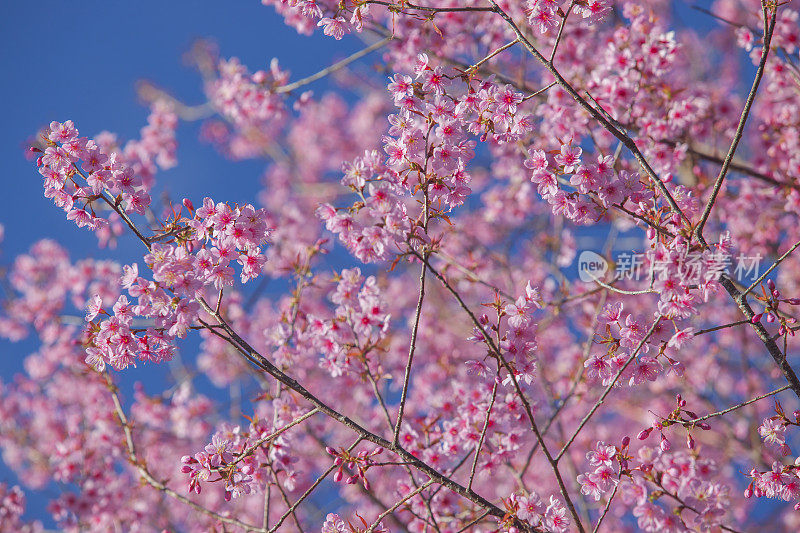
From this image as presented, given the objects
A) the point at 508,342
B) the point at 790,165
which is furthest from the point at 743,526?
the point at 508,342

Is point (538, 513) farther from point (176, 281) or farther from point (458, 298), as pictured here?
point (176, 281)

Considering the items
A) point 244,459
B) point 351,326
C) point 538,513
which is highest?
point 351,326

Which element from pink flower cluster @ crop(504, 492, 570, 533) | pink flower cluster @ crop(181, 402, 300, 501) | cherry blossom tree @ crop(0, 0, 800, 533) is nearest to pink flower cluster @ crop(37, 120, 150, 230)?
cherry blossom tree @ crop(0, 0, 800, 533)

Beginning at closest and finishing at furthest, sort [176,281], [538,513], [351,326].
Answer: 1. [176,281]
2. [538,513]
3. [351,326]

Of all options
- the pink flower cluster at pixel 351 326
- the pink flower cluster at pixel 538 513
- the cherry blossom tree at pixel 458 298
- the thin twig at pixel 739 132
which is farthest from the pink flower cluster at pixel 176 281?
the thin twig at pixel 739 132

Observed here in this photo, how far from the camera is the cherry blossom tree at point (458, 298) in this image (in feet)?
10.9

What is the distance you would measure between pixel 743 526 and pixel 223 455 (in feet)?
29.6

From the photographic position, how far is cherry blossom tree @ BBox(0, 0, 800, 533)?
131 inches

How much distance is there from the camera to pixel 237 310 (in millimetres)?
7195

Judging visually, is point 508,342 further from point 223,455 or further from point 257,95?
point 257,95

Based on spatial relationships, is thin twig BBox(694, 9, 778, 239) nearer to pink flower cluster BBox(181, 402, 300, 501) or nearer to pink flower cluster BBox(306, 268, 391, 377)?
pink flower cluster BBox(306, 268, 391, 377)

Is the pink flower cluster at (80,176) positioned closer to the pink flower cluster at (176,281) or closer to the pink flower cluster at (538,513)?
the pink flower cluster at (176,281)

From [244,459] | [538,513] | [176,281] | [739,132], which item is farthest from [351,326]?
[739,132]

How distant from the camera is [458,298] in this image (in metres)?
3.17
